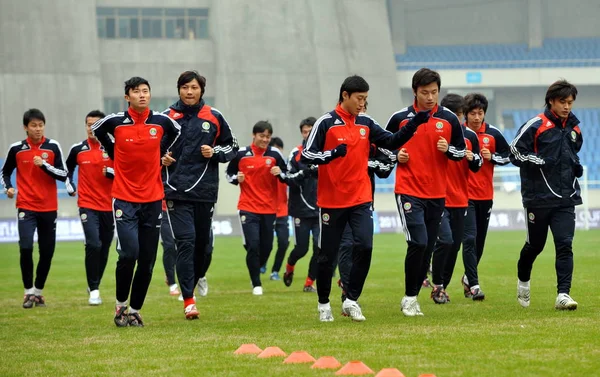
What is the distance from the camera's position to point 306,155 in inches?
389

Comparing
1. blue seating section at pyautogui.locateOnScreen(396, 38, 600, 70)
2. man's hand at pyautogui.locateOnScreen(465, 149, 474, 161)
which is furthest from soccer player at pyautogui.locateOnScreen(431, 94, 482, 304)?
blue seating section at pyautogui.locateOnScreen(396, 38, 600, 70)

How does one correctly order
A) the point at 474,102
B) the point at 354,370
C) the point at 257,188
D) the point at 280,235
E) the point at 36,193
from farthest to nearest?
the point at 280,235 < the point at 257,188 < the point at 36,193 < the point at 474,102 < the point at 354,370

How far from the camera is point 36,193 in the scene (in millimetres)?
13383

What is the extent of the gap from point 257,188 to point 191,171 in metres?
4.32

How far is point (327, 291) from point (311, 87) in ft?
125

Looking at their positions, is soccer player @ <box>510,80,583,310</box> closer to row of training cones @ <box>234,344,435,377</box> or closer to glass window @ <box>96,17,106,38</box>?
row of training cones @ <box>234,344,435,377</box>

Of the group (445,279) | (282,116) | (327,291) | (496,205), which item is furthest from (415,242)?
(282,116)

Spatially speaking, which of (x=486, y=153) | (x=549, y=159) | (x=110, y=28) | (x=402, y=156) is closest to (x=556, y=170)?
(x=549, y=159)

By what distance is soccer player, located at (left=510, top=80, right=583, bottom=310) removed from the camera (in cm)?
1055

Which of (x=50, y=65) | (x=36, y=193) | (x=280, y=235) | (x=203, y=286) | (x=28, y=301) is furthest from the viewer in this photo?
(x=50, y=65)

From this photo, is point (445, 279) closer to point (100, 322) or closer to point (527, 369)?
point (100, 322)

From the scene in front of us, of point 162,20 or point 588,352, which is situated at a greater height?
point 162,20

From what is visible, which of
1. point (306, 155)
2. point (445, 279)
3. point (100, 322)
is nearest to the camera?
point (306, 155)

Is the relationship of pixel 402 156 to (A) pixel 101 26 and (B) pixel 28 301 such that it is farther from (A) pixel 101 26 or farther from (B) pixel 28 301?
(A) pixel 101 26
